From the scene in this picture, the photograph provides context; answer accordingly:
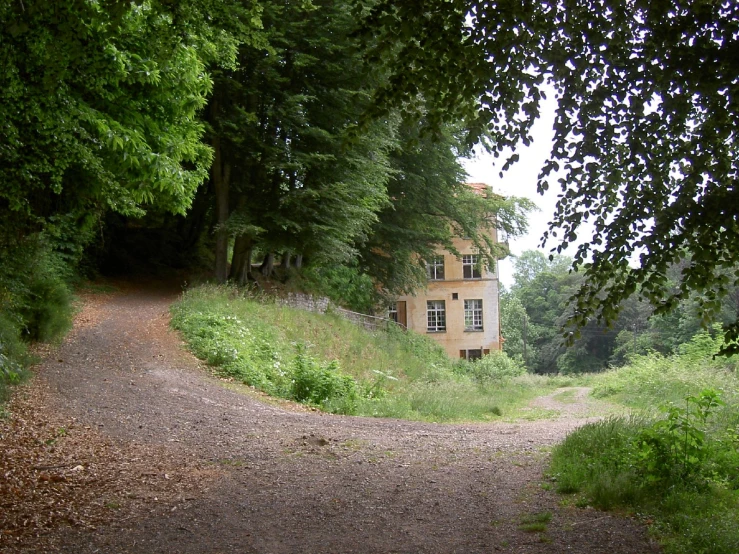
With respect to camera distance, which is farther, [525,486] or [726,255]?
[525,486]

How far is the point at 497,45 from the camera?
17.5ft

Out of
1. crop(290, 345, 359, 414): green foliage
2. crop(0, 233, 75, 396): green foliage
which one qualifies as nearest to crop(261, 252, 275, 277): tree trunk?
crop(0, 233, 75, 396): green foliage

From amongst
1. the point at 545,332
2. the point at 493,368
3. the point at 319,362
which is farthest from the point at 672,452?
the point at 545,332

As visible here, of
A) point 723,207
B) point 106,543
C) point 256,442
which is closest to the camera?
point 723,207

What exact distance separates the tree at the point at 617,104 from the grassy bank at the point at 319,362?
826cm

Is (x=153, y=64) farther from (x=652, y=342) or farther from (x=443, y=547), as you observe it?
(x=652, y=342)

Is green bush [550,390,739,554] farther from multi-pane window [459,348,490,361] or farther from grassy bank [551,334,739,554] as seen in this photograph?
multi-pane window [459,348,490,361]

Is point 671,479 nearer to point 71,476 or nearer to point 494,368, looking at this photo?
point 71,476

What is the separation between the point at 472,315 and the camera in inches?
1781

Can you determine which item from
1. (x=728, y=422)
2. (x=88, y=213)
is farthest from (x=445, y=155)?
(x=728, y=422)

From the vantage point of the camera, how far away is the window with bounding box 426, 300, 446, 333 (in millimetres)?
45312

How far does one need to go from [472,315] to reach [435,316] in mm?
2513

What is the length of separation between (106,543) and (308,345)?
1484cm

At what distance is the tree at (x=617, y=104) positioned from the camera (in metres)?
4.64
